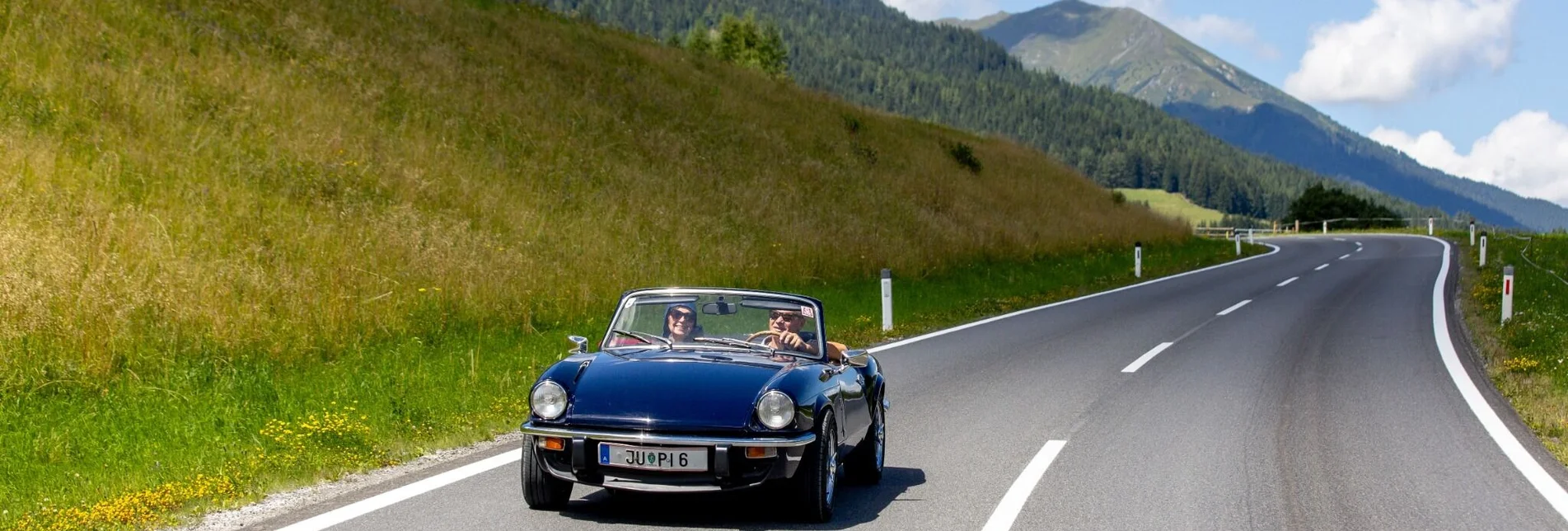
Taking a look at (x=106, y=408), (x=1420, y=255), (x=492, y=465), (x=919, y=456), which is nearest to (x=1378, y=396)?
(x=919, y=456)

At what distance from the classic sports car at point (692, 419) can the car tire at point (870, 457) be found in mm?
152

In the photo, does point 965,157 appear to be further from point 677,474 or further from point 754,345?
point 677,474

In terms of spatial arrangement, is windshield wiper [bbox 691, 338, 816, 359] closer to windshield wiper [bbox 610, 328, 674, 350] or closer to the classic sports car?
the classic sports car

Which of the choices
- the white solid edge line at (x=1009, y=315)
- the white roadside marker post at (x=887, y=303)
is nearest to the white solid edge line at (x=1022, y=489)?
the white solid edge line at (x=1009, y=315)

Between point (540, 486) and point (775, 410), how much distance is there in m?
1.33

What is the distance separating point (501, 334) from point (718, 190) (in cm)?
1398

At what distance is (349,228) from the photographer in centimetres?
1588

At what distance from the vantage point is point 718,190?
90.3ft

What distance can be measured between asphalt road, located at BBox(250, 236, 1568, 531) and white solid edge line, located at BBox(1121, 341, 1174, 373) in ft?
0.23

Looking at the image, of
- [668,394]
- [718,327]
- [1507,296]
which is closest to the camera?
[668,394]

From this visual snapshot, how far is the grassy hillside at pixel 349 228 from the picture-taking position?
8672 millimetres

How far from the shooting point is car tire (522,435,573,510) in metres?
6.06

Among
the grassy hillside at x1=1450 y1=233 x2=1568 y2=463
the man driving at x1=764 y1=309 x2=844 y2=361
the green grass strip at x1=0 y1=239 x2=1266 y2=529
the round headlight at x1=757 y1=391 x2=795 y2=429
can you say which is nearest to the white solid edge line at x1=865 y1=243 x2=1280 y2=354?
the man driving at x1=764 y1=309 x2=844 y2=361

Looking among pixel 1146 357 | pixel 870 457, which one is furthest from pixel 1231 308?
pixel 870 457
